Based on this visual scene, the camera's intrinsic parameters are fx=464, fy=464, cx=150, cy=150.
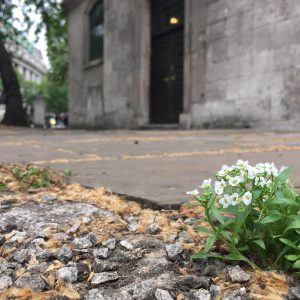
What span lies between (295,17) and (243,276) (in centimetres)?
655

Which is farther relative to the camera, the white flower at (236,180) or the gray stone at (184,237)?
the gray stone at (184,237)

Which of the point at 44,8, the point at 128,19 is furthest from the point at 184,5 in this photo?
the point at 44,8

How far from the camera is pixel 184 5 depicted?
10102 mm

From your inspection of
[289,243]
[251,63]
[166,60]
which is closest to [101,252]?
[289,243]

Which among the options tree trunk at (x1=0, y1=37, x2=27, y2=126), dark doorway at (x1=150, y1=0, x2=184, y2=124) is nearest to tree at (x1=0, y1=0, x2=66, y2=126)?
tree trunk at (x1=0, y1=37, x2=27, y2=126)

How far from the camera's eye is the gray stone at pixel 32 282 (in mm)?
1133

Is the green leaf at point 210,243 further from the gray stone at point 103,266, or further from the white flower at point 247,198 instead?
the gray stone at point 103,266

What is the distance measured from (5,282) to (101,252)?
27cm

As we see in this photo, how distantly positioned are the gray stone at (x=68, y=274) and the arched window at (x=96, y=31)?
45.4 ft

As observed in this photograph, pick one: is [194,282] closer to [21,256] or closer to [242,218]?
[242,218]

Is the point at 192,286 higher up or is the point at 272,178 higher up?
the point at 272,178

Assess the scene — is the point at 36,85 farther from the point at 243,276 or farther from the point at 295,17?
the point at 243,276

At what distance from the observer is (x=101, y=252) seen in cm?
130

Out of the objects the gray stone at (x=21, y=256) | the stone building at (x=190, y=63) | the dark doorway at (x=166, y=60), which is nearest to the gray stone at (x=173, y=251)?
the gray stone at (x=21, y=256)
